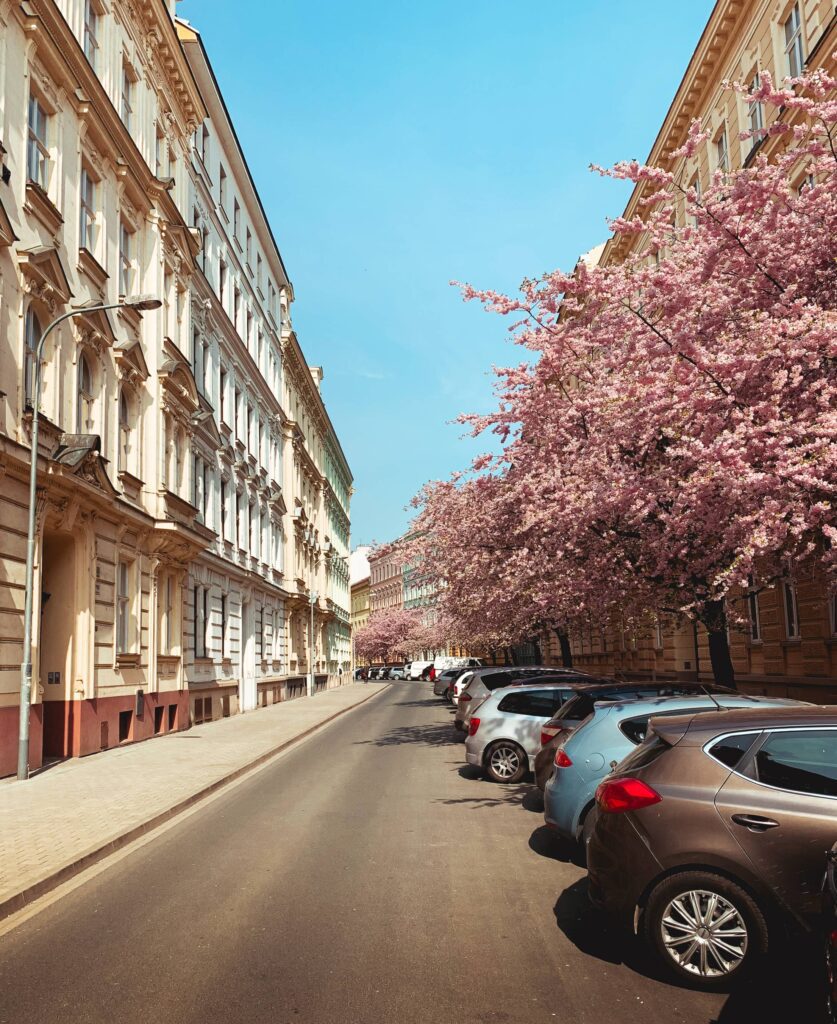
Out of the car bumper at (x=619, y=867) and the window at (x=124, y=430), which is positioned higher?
the window at (x=124, y=430)

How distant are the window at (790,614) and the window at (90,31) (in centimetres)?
1854

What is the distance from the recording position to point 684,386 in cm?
1073

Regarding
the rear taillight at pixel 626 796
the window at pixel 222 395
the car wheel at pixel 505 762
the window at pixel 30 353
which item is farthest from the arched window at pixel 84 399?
the rear taillight at pixel 626 796

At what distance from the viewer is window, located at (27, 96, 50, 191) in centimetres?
1689

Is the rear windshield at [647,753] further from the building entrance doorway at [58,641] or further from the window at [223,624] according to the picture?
the window at [223,624]

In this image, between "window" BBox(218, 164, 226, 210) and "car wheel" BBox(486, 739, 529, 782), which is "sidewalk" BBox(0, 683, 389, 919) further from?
"window" BBox(218, 164, 226, 210)

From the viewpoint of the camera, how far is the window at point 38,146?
55.4ft

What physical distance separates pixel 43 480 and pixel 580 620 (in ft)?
47.9

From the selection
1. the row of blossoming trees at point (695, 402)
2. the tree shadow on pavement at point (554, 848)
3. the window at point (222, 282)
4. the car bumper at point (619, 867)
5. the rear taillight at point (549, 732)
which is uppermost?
the window at point (222, 282)

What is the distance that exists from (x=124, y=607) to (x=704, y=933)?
17.8 meters

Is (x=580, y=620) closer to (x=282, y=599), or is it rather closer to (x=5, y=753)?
(x=5, y=753)

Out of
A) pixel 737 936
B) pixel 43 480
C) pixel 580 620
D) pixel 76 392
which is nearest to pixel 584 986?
pixel 737 936

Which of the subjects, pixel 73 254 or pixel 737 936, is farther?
pixel 73 254

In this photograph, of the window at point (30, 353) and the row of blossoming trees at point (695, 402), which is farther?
the window at point (30, 353)
